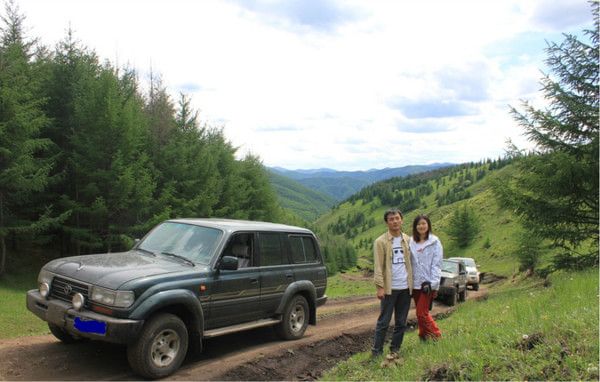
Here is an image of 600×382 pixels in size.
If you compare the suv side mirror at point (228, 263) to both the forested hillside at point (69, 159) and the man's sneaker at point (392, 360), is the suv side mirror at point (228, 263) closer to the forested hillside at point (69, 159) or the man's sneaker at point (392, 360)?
the man's sneaker at point (392, 360)

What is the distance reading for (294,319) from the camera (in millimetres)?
9125

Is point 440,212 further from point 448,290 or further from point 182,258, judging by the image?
point 182,258

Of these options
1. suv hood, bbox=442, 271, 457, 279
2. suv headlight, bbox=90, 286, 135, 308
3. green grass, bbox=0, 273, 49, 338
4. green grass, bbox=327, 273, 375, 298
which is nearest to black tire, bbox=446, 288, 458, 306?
suv hood, bbox=442, 271, 457, 279

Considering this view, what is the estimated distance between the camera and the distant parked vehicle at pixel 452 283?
1745 cm

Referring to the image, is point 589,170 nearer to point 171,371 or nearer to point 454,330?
point 454,330

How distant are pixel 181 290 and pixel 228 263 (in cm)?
90

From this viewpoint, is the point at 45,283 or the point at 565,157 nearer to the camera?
the point at 45,283

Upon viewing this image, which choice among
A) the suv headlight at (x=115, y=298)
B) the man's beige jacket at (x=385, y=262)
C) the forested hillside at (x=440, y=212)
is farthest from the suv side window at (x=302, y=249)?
the forested hillside at (x=440, y=212)

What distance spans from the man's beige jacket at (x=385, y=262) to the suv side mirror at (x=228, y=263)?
7.16ft

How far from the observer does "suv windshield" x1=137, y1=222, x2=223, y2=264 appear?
763cm

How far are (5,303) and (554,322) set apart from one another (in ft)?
49.7

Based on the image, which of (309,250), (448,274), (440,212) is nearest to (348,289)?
(448,274)

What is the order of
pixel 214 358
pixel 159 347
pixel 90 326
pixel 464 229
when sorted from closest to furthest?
pixel 90 326 < pixel 159 347 < pixel 214 358 < pixel 464 229

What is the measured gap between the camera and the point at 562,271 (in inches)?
600
